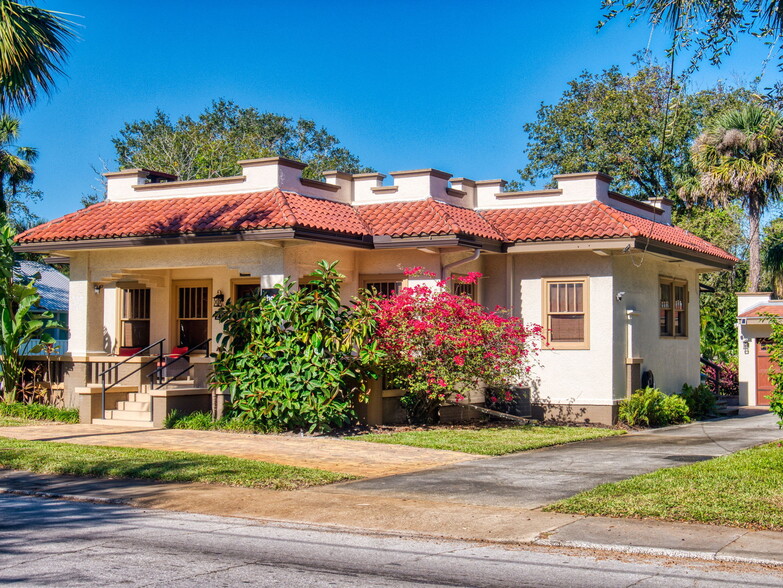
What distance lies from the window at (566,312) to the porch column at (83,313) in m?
9.76

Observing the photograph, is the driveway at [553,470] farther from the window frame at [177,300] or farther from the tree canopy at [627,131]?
the tree canopy at [627,131]

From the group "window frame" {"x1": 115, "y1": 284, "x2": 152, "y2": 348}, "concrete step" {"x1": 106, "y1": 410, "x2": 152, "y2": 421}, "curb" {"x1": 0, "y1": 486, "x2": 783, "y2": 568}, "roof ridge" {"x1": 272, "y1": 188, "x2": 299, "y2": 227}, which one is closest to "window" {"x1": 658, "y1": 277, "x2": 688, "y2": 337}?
"roof ridge" {"x1": 272, "y1": 188, "x2": 299, "y2": 227}

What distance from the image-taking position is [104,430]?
58.3 feet

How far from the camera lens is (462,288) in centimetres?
2072

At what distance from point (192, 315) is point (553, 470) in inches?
432

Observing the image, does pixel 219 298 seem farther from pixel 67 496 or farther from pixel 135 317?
pixel 67 496

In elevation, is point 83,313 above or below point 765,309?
below

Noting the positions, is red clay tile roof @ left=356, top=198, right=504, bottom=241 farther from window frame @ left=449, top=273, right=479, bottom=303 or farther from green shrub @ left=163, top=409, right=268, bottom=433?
green shrub @ left=163, top=409, right=268, bottom=433

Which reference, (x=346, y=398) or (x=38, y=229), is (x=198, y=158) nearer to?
(x=38, y=229)

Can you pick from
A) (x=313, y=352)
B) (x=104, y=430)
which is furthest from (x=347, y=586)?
(x=104, y=430)

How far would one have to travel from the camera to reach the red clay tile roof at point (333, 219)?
60.6ft

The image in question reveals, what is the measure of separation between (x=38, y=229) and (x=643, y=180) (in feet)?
90.1

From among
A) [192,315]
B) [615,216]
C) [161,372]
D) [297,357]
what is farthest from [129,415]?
[615,216]

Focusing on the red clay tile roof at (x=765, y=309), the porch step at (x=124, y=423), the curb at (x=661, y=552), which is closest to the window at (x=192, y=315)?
the porch step at (x=124, y=423)
